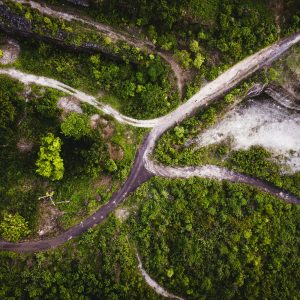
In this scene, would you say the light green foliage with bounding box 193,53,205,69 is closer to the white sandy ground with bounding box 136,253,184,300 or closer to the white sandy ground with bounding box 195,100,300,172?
the white sandy ground with bounding box 195,100,300,172

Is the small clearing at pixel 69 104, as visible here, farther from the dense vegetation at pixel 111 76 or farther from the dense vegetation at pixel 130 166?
the dense vegetation at pixel 111 76

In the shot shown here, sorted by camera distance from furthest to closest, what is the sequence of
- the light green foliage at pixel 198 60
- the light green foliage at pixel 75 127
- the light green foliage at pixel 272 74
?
the light green foliage at pixel 272 74 < the light green foliage at pixel 198 60 < the light green foliage at pixel 75 127

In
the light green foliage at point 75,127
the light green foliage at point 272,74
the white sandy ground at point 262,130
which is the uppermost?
the light green foliage at point 272,74

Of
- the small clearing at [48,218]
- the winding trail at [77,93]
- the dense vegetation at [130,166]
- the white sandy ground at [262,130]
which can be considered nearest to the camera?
the dense vegetation at [130,166]

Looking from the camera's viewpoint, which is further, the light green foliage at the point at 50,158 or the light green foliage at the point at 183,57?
the light green foliage at the point at 183,57

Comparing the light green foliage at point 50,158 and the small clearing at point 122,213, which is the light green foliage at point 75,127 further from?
the small clearing at point 122,213

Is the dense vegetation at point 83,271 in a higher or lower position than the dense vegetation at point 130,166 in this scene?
lower

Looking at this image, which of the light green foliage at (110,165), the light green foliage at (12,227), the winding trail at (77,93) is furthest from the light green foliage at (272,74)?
the light green foliage at (12,227)
